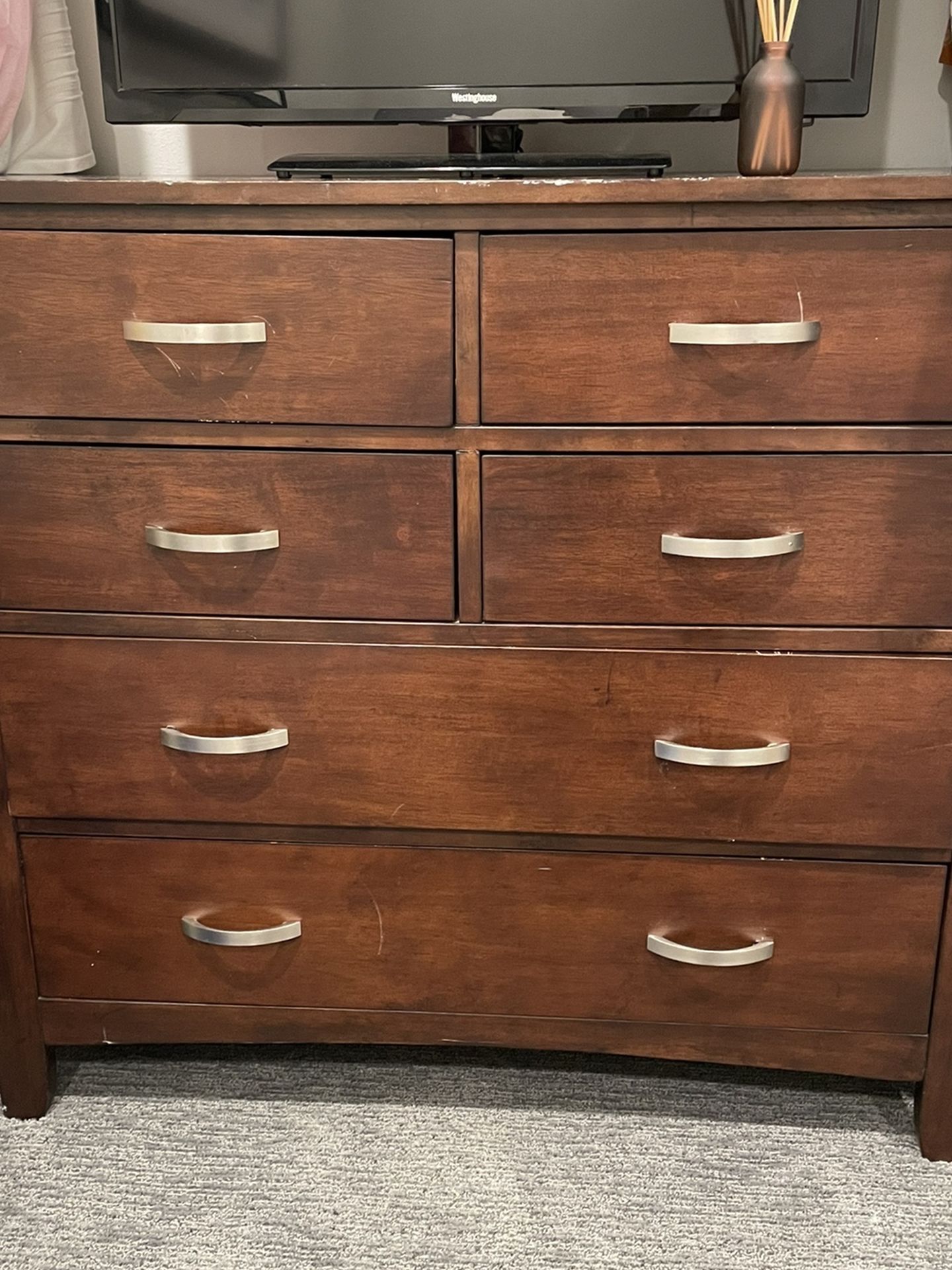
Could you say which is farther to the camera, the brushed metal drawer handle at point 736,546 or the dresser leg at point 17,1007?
the dresser leg at point 17,1007

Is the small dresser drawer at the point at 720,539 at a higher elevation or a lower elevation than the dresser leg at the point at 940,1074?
higher

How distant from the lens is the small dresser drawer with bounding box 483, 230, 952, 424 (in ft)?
3.24

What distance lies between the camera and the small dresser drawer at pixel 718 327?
Answer: 0.99m

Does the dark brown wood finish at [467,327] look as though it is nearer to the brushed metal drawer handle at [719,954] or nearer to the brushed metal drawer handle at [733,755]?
the brushed metal drawer handle at [733,755]

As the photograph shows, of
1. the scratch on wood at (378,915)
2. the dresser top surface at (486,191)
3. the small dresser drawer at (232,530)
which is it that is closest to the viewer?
the dresser top surface at (486,191)

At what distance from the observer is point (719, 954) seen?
3.83 feet

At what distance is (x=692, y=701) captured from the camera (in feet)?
3.63

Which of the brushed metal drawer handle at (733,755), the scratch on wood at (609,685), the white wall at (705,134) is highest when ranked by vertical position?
the white wall at (705,134)

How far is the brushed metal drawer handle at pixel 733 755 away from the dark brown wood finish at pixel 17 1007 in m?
0.71

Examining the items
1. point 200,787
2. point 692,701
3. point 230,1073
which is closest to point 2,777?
point 200,787

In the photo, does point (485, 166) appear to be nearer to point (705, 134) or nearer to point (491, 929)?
point (705, 134)

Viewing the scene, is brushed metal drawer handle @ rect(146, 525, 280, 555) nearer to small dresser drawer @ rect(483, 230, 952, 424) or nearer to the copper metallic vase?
small dresser drawer @ rect(483, 230, 952, 424)

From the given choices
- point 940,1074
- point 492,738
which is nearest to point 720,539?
point 492,738

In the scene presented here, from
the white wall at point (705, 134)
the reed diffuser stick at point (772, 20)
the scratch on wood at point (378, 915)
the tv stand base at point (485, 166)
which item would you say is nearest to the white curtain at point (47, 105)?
the white wall at point (705, 134)
